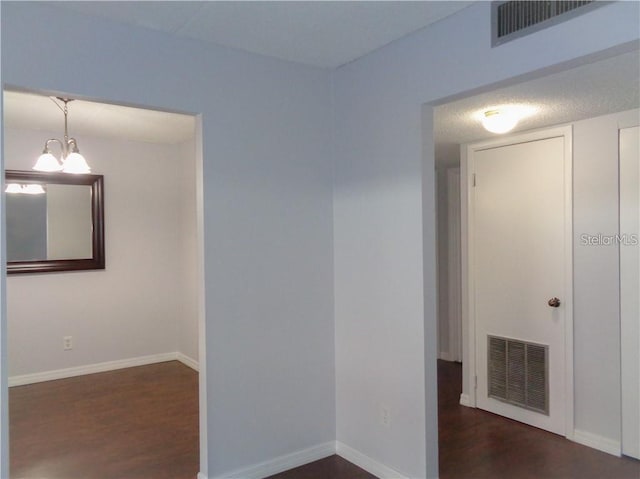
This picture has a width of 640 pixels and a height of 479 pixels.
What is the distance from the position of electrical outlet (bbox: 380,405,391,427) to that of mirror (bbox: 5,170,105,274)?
349cm

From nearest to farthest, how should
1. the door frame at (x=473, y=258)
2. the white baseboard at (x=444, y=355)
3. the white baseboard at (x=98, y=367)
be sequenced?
the door frame at (x=473, y=258), the white baseboard at (x=98, y=367), the white baseboard at (x=444, y=355)

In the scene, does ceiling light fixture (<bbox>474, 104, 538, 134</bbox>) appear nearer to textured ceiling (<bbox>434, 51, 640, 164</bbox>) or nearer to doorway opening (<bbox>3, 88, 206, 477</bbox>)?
textured ceiling (<bbox>434, 51, 640, 164</bbox>)

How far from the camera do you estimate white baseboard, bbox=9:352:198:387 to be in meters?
4.59

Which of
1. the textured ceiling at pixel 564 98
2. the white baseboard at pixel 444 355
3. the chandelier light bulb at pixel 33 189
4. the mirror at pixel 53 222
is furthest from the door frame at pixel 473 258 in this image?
the chandelier light bulb at pixel 33 189

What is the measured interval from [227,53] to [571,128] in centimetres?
245

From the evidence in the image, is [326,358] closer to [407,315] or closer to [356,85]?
[407,315]

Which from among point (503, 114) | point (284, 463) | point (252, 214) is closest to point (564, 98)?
point (503, 114)

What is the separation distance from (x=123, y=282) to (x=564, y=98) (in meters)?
4.43

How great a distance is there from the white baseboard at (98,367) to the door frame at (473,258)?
2.80 m

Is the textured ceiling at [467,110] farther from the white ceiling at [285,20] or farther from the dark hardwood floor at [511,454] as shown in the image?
the dark hardwood floor at [511,454]

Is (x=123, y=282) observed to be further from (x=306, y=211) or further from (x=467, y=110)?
(x=467, y=110)

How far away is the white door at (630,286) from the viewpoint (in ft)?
10.2

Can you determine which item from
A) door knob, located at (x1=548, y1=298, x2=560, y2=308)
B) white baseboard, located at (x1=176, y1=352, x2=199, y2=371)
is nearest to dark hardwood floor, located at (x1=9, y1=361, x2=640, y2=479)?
white baseboard, located at (x1=176, y1=352, x2=199, y2=371)

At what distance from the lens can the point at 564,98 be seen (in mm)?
2846
